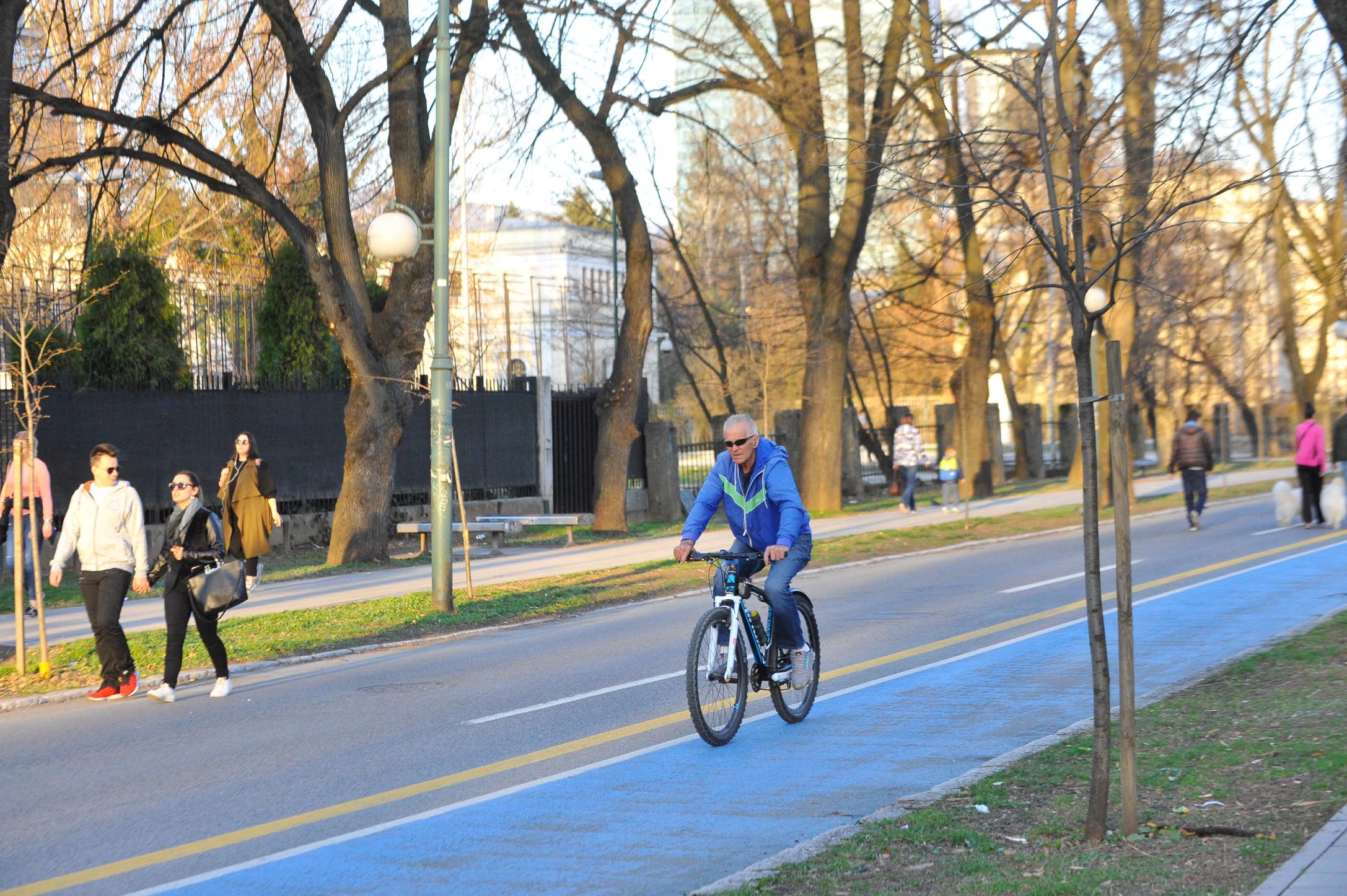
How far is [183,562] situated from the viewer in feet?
34.8

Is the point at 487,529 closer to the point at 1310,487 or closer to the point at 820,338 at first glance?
the point at 820,338

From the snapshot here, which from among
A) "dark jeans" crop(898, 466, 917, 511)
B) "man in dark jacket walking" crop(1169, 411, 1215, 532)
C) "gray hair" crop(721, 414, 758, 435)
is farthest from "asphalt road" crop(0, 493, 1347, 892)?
"dark jeans" crop(898, 466, 917, 511)

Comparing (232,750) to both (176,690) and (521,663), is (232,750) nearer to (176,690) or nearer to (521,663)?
(176,690)

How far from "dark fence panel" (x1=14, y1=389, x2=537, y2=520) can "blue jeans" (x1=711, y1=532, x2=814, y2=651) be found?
1345cm

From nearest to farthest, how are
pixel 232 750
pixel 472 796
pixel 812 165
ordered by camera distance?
pixel 472 796 < pixel 232 750 < pixel 812 165

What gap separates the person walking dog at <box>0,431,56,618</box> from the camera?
12.2 m

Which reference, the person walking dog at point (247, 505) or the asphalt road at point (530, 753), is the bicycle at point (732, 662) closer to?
the asphalt road at point (530, 753)

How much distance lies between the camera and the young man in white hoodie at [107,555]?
10.6m

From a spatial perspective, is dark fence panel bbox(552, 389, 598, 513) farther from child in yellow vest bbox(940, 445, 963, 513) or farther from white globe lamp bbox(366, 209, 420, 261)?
white globe lamp bbox(366, 209, 420, 261)

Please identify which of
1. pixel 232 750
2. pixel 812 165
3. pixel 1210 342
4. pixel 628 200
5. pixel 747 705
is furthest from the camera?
pixel 1210 342

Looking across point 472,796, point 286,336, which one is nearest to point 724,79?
point 286,336

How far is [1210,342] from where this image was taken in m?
46.0

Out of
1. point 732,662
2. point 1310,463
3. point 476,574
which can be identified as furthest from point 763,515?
point 1310,463

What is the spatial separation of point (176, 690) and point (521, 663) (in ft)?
8.78
